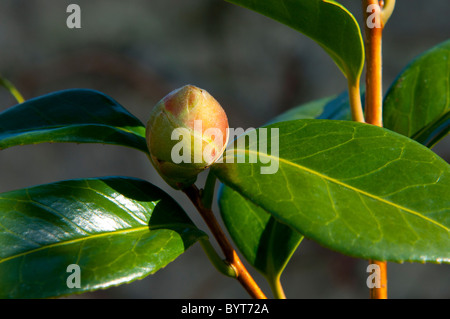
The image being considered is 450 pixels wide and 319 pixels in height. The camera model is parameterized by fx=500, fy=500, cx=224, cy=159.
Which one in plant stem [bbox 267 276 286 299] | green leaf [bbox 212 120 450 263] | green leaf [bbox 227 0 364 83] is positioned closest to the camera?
green leaf [bbox 212 120 450 263]

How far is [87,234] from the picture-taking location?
560mm

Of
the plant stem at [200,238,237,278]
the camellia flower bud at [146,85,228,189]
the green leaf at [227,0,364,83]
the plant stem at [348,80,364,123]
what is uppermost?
the green leaf at [227,0,364,83]

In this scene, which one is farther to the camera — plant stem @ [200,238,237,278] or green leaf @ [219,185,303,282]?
green leaf @ [219,185,303,282]

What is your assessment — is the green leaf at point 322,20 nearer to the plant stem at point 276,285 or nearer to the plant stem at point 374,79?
the plant stem at point 374,79

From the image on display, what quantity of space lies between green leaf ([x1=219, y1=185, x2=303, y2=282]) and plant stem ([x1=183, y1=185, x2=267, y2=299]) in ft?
0.51

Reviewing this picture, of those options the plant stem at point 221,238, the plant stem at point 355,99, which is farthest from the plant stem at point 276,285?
the plant stem at point 355,99

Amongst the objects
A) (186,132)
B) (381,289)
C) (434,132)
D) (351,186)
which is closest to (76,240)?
(186,132)

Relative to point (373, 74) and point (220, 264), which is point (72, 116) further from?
point (373, 74)

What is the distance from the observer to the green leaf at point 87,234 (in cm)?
50

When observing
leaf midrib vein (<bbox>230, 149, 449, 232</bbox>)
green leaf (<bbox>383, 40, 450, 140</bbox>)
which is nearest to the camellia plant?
leaf midrib vein (<bbox>230, 149, 449, 232</bbox>)

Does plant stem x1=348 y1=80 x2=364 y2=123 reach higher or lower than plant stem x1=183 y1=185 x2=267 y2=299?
higher

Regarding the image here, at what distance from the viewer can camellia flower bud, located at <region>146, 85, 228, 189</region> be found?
1.74 feet

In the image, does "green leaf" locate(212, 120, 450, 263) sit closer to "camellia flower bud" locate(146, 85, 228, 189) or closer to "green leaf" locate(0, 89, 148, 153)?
"camellia flower bud" locate(146, 85, 228, 189)

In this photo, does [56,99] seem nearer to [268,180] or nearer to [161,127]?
[161,127]
